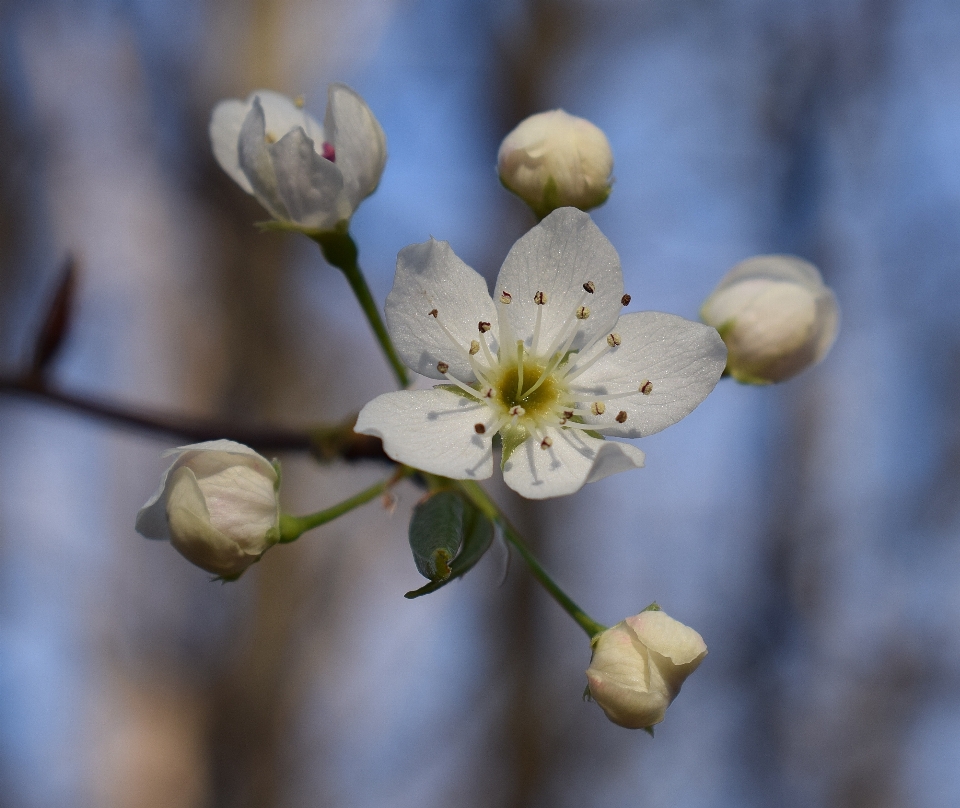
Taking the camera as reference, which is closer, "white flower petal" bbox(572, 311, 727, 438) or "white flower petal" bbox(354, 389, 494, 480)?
"white flower petal" bbox(354, 389, 494, 480)

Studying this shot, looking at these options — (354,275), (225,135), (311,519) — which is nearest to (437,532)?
(311,519)

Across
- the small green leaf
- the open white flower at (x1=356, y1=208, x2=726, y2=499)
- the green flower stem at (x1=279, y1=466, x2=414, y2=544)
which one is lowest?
the green flower stem at (x1=279, y1=466, x2=414, y2=544)

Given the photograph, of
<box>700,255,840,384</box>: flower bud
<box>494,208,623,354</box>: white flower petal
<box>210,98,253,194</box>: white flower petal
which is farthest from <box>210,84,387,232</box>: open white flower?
<box>700,255,840,384</box>: flower bud

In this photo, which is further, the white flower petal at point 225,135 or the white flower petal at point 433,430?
the white flower petal at point 225,135

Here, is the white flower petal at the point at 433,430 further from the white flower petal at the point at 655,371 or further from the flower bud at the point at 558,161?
the flower bud at the point at 558,161

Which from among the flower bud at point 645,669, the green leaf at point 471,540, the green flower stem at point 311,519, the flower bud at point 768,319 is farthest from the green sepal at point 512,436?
the flower bud at point 768,319

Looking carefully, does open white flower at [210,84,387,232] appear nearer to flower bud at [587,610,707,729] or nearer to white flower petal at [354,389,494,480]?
white flower petal at [354,389,494,480]

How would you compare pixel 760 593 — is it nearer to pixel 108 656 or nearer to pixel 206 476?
pixel 108 656

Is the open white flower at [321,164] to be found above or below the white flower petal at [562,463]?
above

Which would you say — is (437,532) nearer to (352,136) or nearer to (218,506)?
(218,506)
